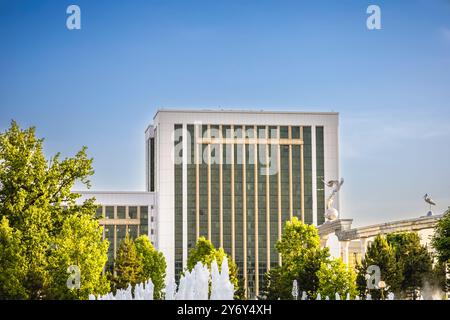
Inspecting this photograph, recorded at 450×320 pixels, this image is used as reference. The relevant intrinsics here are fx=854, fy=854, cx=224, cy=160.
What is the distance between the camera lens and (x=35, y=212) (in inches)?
699

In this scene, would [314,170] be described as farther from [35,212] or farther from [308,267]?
[35,212]

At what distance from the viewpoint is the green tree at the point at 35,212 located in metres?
17.2

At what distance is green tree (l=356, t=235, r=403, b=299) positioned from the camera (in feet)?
91.0

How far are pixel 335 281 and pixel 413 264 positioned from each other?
6708 mm

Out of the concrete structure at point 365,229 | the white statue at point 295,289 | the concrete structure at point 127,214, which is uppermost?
the concrete structure at point 127,214

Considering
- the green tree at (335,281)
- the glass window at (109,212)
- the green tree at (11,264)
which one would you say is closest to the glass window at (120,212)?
the glass window at (109,212)

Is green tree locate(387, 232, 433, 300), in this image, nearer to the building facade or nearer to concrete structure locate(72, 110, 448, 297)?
the building facade

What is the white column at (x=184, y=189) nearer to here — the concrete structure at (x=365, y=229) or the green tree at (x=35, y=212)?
the concrete structure at (x=365, y=229)

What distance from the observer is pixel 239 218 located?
57562 mm

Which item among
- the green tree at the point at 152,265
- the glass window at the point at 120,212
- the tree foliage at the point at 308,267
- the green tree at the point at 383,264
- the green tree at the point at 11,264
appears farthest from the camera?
the glass window at the point at 120,212

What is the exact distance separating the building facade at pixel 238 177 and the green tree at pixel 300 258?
27813 millimetres

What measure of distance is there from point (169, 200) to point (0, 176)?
37.9 meters

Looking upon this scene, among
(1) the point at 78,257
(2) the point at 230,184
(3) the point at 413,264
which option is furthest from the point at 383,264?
(2) the point at 230,184
